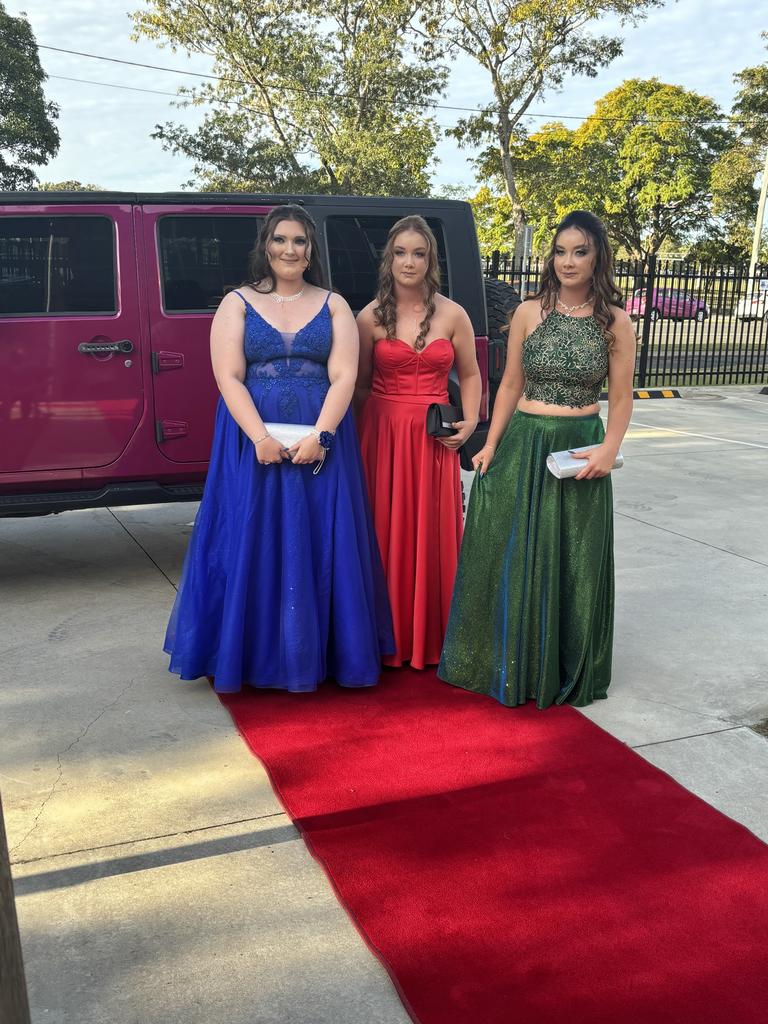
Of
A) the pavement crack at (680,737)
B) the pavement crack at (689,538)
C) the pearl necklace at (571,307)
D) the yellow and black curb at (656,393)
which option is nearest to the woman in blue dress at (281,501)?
the pearl necklace at (571,307)

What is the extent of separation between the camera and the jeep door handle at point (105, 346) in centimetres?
509

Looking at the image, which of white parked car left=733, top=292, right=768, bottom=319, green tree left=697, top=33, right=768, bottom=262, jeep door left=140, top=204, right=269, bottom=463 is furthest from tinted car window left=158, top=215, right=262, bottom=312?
green tree left=697, top=33, right=768, bottom=262

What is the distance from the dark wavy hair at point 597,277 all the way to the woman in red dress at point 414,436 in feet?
1.80

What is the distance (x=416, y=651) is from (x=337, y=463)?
0.98 meters

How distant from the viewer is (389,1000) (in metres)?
2.36

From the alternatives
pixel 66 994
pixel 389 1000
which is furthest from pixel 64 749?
pixel 389 1000

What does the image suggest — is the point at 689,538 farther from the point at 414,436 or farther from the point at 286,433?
the point at 286,433

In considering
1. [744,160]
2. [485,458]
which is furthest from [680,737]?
[744,160]

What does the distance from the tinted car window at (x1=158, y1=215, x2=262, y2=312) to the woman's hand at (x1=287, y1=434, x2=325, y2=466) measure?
1771 millimetres

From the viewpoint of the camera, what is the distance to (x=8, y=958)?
55.8 inches

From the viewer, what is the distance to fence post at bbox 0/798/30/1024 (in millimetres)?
1390

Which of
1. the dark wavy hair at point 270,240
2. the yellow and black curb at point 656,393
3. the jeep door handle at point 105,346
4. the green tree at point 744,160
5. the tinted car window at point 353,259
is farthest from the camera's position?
the green tree at point 744,160

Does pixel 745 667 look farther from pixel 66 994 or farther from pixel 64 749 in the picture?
pixel 66 994

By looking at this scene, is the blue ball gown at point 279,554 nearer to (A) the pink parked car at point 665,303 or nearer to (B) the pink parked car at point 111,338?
(B) the pink parked car at point 111,338
